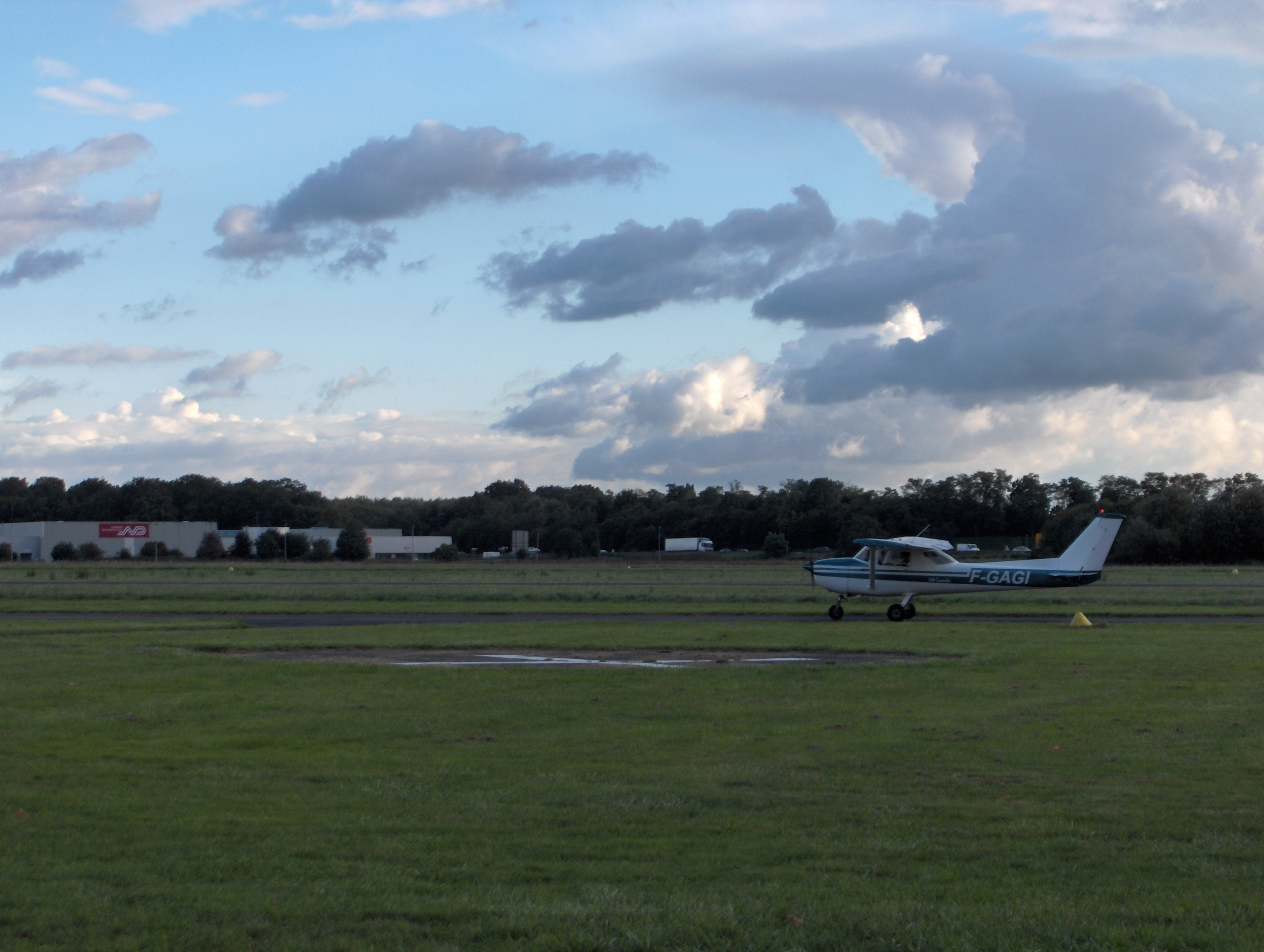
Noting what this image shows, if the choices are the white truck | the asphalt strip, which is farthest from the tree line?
the asphalt strip

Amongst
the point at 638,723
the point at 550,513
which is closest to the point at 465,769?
the point at 638,723

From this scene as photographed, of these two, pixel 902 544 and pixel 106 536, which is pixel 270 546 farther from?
pixel 902 544

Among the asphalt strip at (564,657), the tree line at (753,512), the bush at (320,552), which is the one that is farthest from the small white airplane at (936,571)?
the bush at (320,552)

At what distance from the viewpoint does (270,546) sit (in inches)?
4668

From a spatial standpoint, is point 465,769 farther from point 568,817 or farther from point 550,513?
point 550,513

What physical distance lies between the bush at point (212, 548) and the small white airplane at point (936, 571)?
99.3 m

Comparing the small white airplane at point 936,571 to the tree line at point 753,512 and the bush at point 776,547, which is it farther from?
the bush at point 776,547

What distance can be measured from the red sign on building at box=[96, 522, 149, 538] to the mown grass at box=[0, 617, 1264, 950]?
11915cm

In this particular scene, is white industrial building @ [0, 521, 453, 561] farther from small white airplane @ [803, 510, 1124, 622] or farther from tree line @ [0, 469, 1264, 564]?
small white airplane @ [803, 510, 1124, 622]

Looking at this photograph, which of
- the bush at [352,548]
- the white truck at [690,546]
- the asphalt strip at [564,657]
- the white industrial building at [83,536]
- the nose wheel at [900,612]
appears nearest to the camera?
the asphalt strip at [564,657]

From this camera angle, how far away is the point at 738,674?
17.2 metres

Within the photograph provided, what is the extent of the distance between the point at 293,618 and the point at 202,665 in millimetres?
13831

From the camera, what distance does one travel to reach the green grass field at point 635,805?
5.43 meters

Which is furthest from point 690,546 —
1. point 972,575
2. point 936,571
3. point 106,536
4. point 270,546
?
point 972,575
